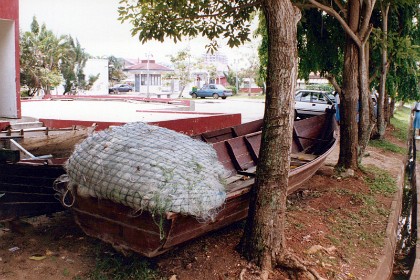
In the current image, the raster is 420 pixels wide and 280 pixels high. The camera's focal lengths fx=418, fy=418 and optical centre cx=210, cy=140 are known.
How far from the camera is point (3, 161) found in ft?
16.5

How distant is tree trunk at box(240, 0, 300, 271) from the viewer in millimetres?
4520

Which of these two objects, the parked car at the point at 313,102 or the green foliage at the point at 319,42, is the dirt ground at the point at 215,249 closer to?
the green foliage at the point at 319,42

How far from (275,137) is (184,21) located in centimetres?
428

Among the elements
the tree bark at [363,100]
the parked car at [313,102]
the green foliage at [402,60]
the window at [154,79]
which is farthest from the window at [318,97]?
the window at [154,79]

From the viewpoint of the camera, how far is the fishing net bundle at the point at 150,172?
382 centimetres

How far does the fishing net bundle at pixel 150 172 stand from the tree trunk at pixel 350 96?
15.6 ft

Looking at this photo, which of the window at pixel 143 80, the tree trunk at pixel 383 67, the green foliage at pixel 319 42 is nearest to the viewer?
the tree trunk at pixel 383 67

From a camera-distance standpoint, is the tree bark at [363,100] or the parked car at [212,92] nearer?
the tree bark at [363,100]

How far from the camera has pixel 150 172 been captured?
394cm

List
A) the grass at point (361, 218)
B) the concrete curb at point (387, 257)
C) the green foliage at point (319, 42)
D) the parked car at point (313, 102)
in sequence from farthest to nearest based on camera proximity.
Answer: the parked car at point (313, 102)
the green foliage at point (319, 42)
the grass at point (361, 218)
the concrete curb at point (387, 257)

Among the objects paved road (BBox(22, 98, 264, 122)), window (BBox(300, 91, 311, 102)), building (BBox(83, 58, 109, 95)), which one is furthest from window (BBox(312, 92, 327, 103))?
building (BBox(83, 58, 109, 95))

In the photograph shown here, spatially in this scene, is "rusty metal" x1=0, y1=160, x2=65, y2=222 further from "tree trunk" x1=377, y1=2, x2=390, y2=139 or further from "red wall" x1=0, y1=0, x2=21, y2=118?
"tree trunk" x1=377, y1=2, x2=390, y2=139

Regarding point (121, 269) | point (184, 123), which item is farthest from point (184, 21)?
point (121, 269)

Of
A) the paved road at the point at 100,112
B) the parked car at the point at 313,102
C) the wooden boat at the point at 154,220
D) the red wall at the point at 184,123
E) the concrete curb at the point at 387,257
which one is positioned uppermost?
the parked car at the point at 313,102
